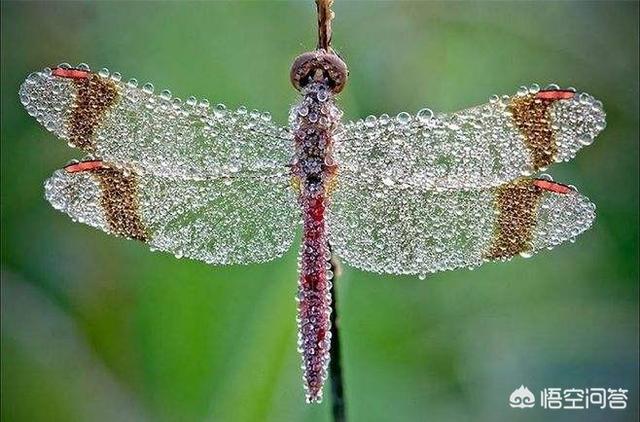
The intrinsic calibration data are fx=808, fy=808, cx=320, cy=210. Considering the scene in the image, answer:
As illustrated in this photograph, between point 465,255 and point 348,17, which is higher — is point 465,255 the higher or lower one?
the lower one

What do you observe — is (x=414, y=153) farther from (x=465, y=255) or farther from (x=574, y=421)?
(x=574, y=421)

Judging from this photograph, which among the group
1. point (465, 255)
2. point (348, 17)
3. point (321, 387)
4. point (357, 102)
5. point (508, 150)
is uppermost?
point (348, 17)

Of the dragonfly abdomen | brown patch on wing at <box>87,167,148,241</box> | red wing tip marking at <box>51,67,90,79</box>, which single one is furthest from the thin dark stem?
red wing tip marking at <box>51,67,90,79</box>

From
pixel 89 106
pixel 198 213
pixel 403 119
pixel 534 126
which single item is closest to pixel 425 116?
pixel 403 119

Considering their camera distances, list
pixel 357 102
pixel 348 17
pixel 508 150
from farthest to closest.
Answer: pixel 348 17
pixel 357 102
pixel 508 150

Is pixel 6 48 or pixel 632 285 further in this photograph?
pixel 6 48

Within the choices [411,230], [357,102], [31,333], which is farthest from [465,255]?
[31,333]

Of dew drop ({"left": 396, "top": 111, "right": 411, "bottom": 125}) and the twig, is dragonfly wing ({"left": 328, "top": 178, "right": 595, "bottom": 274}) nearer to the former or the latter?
dew drop ({"left": 396, "top": 111, "right": 411, "bottom": 125})

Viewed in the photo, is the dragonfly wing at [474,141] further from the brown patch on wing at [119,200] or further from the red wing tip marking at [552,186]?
the brown patch on wing at [119,200]
